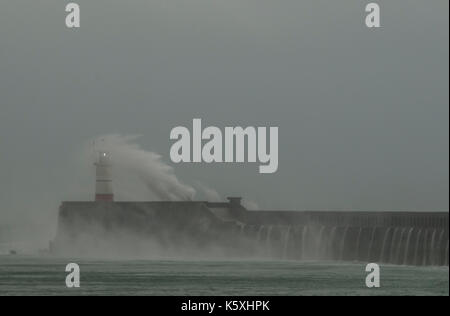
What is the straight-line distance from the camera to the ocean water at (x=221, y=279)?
5750 centimetres

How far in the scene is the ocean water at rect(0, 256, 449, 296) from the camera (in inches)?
2264

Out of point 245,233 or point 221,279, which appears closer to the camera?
point 221,279

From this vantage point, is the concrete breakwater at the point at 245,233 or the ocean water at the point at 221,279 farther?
the concrete breakwater at the point at 245,233

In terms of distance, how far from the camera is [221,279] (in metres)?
63.8

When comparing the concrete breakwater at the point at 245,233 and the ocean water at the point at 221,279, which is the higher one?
the concrete breakwater at the point at 245,233

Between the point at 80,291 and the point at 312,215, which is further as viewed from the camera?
the point at 312,215

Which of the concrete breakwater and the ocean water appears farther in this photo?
the concrete breakwater

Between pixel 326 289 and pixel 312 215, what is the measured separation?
61.7 ft

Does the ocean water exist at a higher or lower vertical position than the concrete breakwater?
lower

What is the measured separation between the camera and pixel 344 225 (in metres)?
74.7

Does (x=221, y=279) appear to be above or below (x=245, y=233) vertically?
below
